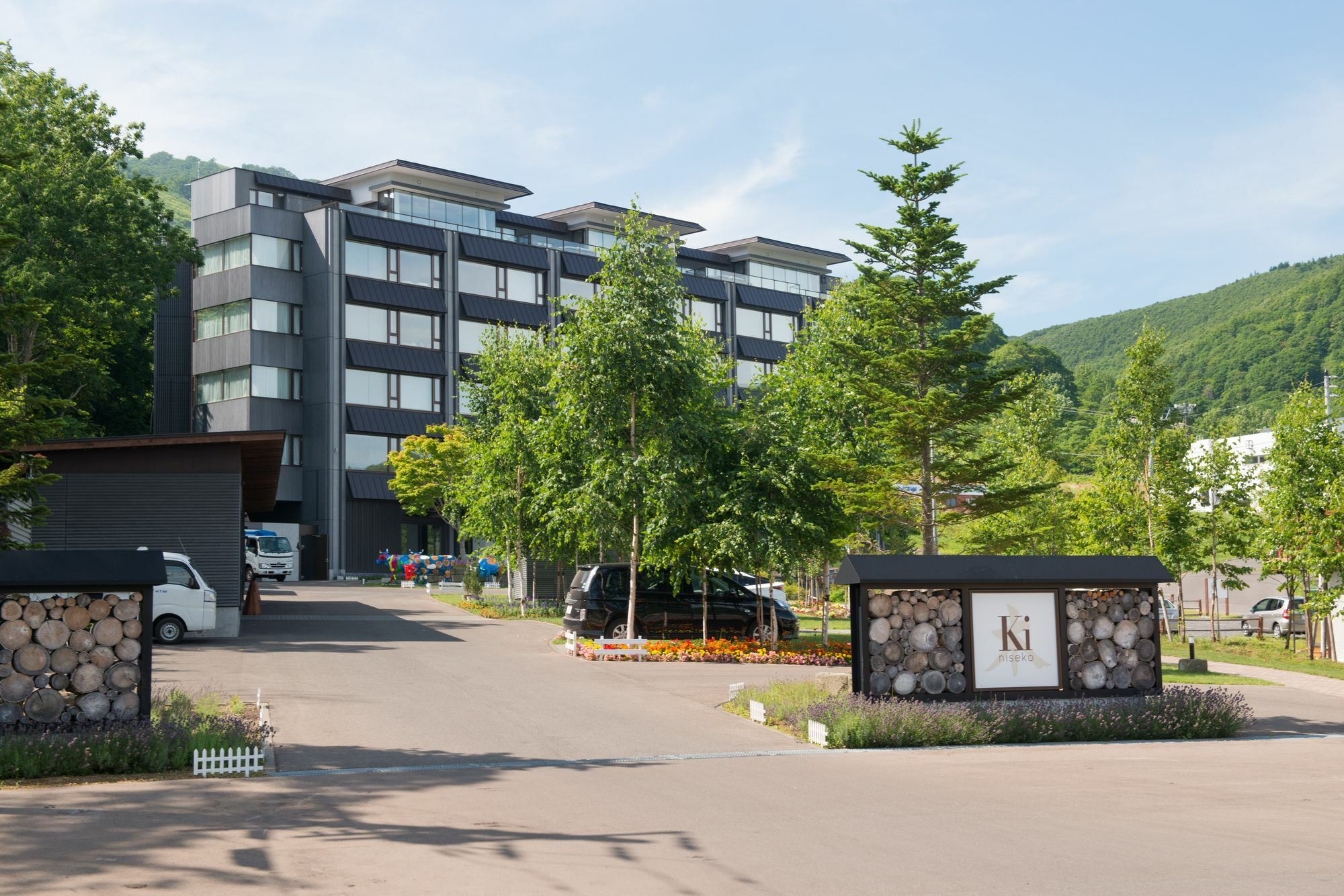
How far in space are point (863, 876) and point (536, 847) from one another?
7.39ft

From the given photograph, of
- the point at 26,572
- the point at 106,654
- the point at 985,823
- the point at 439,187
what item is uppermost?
the point at 439,187

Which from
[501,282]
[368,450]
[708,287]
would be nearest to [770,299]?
[708,287]

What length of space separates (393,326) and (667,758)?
2159 inches

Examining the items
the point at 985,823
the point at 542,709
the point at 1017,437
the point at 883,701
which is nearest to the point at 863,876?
the point at 985,823

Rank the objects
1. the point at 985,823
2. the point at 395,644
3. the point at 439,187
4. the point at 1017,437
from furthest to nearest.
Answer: the point at 439,187 → the point at 1017,437 → the point at 395,644 → the point at 985,823

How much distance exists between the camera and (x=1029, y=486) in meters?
25.8

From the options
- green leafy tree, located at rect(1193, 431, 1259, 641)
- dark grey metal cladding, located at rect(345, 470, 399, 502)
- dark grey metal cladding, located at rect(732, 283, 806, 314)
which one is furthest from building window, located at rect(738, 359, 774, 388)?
green leafy tree, located at rect(1193, 431, 1259, 641)

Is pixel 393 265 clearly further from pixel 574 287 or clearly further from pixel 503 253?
pixel 574 287

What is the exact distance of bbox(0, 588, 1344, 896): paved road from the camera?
759 cm

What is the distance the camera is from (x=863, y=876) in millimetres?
7672

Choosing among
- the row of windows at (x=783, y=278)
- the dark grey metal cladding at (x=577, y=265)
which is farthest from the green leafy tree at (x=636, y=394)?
the row of windows at (x=783, y=278)

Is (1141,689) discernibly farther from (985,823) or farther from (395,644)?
(395,644)

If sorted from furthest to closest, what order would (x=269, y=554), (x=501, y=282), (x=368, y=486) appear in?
1. (x=501, y=282)
2. (x=368, y=486)
3. (x=269, y=554)

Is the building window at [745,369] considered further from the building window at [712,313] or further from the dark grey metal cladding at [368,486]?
the dark grey metal cladding at [368,486]
